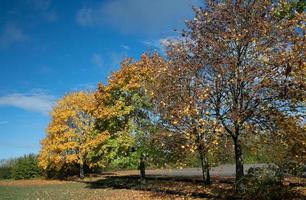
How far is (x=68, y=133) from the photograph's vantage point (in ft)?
168

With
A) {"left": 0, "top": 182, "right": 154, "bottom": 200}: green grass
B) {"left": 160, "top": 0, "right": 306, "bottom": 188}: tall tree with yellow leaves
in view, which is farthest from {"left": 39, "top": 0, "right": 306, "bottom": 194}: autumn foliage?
{"left": 0, "top": 182, "right": 154, "bottom": 200}: green grass

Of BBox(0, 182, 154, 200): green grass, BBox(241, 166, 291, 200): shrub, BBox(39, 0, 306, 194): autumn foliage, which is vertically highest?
BBox(39, 0, 306, 194): autumn foliage

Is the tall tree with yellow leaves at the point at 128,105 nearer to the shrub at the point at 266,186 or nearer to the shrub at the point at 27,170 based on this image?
the shrub at the point at 266,186

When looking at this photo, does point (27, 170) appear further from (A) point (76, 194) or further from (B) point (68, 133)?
(A) point (76, 194)

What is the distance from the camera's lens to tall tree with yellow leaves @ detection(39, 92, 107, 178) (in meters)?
51.2

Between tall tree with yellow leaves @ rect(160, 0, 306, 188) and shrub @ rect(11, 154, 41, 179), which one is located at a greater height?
tall tree with yellow leaves @ rect(160, 0, 306, 188)

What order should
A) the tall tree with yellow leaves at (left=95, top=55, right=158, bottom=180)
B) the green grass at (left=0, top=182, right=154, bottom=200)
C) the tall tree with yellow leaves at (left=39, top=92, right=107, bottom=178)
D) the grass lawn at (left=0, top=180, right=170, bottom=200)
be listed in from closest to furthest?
1. the grass lawn at (left=0, top=180, right=170, bottom=200)
2. the green grass at (left=0, top=182, right=154, bottom=200)
3. the tall tree with yellow leaves at (left=95, top=55, right=158, bottom=180)
4. the tall tree with yellow leaves at (left=39, top=92, right=107, bottom=178)

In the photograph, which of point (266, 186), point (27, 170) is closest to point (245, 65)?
point (266, 186)

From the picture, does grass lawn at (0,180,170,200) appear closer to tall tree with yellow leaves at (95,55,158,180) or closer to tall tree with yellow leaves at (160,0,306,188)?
tall tree with yellow leaves at (95,55,158,180)

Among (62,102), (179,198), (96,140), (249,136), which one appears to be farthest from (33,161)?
(249,136)

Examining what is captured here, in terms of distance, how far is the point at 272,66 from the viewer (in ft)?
60.0

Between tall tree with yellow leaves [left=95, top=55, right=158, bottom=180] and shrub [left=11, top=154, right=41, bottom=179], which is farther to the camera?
shrub [left=11, top=154, right=41, bottom=179]

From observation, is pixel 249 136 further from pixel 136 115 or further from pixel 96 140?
pixel 96 140

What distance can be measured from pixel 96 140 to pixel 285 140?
21.9m
